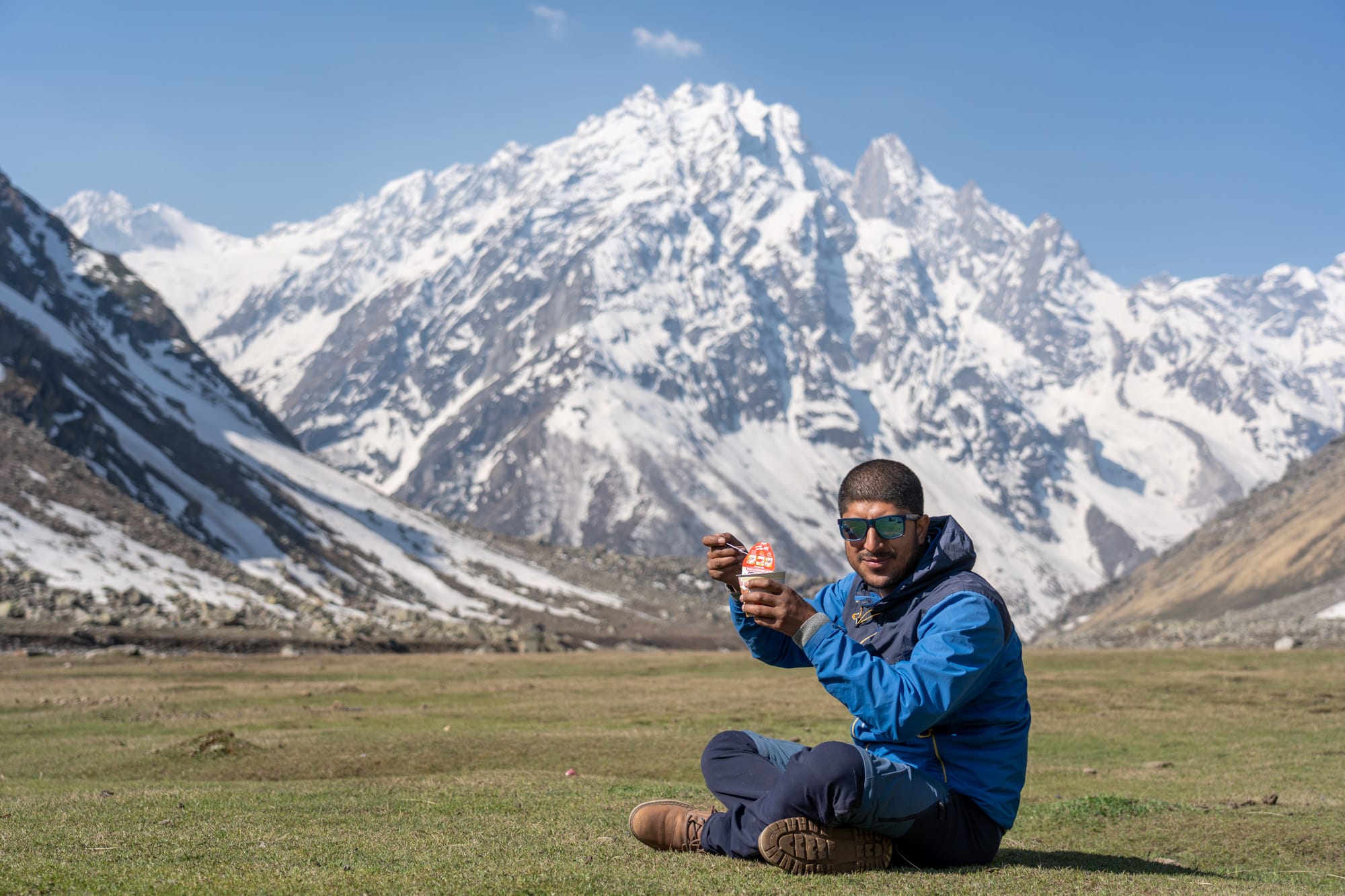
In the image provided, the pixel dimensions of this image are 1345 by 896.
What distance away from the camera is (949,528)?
30.8ft

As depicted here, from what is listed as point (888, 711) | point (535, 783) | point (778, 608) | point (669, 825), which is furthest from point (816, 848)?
point (535, 783)

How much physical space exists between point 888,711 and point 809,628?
2.96 feet

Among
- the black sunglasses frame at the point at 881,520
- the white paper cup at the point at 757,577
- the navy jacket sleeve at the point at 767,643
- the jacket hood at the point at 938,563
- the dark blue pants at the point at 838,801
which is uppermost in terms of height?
the black sunglasses frame at the point at 881,520

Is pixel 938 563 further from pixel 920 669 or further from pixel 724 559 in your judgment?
pixel 724 559

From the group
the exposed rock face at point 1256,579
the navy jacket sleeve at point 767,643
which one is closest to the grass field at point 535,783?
the navy jacket sleeve at point 767,643

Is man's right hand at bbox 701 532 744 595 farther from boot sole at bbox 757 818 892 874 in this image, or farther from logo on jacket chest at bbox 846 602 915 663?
boot sole at bbox 757 818 892 874

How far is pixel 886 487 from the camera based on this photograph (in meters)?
9.15

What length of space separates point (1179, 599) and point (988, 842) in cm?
15983

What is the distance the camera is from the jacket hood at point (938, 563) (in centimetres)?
905

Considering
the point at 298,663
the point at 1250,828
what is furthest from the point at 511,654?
the point at 1250,828

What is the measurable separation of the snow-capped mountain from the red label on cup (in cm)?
7564

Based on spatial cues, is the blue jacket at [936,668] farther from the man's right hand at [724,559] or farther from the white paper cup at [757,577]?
the white paper cup at [757,577]

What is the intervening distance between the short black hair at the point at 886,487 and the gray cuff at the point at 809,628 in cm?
98

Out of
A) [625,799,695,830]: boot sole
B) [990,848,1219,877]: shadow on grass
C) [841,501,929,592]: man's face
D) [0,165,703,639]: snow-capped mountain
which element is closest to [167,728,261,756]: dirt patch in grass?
[625,799,695,830]: boot sole
